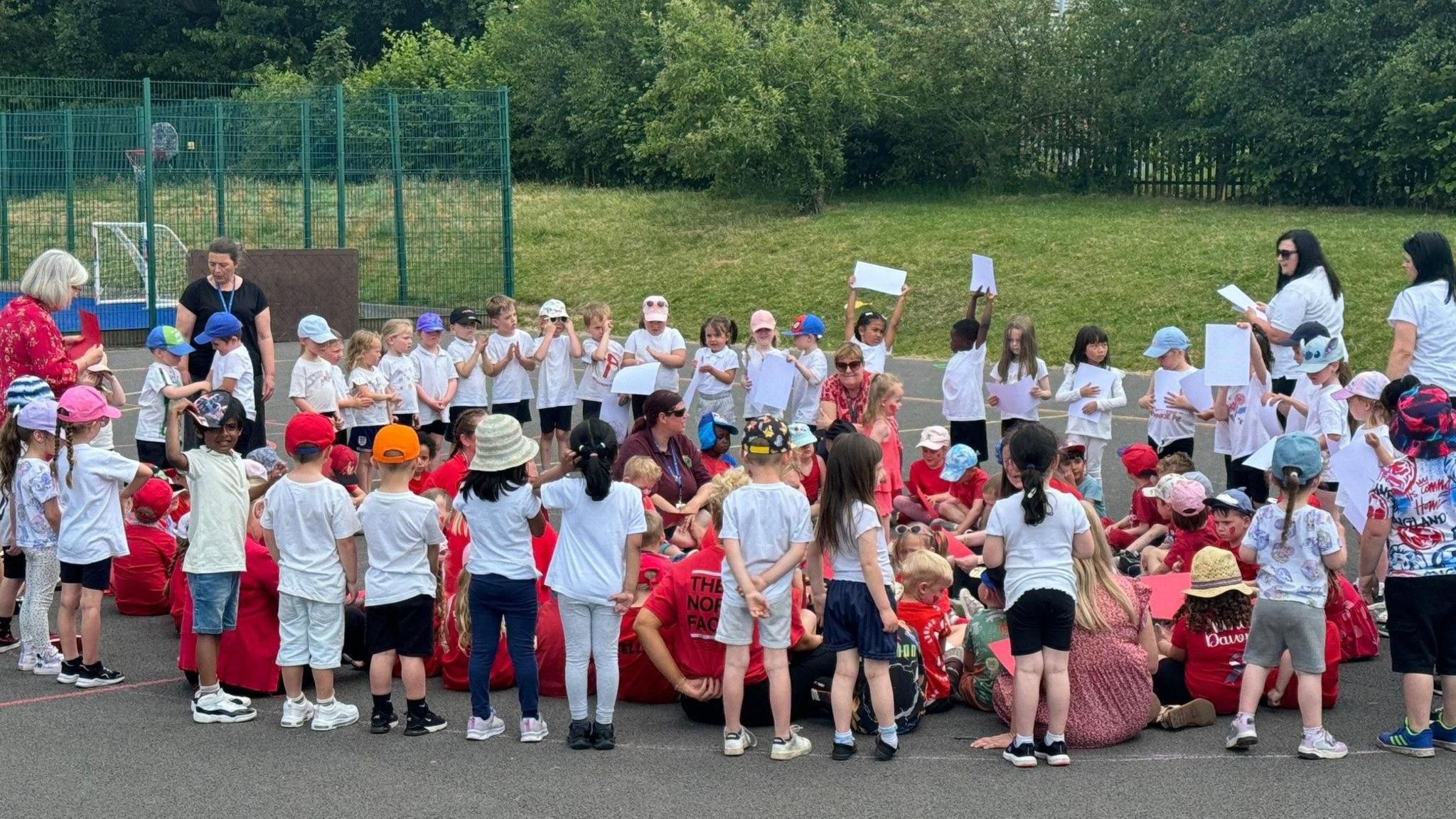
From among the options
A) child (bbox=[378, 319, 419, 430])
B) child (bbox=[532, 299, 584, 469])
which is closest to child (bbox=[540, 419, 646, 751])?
child (bbox=[378, 319, 419, 430])

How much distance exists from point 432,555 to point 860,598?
1.95 m

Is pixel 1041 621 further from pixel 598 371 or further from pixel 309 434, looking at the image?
pixel 598 371

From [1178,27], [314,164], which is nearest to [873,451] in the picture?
[314,164]

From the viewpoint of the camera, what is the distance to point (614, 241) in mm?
32031

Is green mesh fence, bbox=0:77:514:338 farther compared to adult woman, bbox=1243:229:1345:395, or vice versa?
green mesh fence, bbox=0:77:514:338

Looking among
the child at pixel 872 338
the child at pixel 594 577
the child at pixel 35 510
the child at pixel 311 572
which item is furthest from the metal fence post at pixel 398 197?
the child at pixel 594 577

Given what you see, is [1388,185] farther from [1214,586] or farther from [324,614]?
[324,614]

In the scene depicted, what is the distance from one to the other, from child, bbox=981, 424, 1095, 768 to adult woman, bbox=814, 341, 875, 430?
4.55 metres

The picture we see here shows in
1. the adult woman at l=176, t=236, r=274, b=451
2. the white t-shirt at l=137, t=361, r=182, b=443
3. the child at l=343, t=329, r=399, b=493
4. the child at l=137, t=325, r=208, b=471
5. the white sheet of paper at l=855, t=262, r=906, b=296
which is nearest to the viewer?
the child at l=137, t=325, r=208, b=471

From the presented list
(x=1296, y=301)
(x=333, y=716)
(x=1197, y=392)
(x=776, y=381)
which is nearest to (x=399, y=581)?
(x=333, y=716)

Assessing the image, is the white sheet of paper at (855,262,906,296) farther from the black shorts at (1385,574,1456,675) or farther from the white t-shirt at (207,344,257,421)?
the black shorts at (1385,574,1456,675)

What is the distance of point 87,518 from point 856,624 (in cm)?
386

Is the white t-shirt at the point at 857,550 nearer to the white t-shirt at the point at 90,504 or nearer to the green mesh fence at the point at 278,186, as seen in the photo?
the white t-shirt at the point at 90,504

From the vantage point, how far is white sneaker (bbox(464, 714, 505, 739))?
6.81 metres
